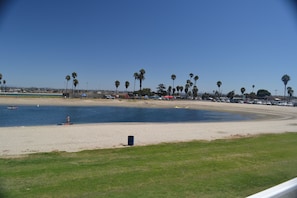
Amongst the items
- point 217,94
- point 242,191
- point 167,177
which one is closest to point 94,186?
point 167,177

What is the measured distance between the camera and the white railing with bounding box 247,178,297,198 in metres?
3.61

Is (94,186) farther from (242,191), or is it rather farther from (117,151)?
(117,151)

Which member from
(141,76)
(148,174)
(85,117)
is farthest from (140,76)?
(148,174)

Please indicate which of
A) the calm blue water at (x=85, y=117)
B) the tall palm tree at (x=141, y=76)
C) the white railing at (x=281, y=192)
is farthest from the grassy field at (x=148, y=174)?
the tall palm tree at (x=141, y=76)

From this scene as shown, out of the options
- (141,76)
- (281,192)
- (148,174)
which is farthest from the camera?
(141,76)

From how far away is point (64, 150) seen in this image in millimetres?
12891

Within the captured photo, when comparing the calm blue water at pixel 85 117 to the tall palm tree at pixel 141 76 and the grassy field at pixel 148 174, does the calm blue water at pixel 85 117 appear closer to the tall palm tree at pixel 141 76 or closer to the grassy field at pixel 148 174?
the grassy field at pixel 148 174

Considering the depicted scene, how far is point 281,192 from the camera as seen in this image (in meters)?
3.76

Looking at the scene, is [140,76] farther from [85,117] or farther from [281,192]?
[281,192]

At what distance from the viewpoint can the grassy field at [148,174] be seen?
617cm

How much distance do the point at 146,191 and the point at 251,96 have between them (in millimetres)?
154293

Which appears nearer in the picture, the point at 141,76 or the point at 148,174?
the point at 148,174

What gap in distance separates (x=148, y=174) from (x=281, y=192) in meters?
4.33

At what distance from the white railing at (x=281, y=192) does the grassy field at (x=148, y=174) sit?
2003 mm
